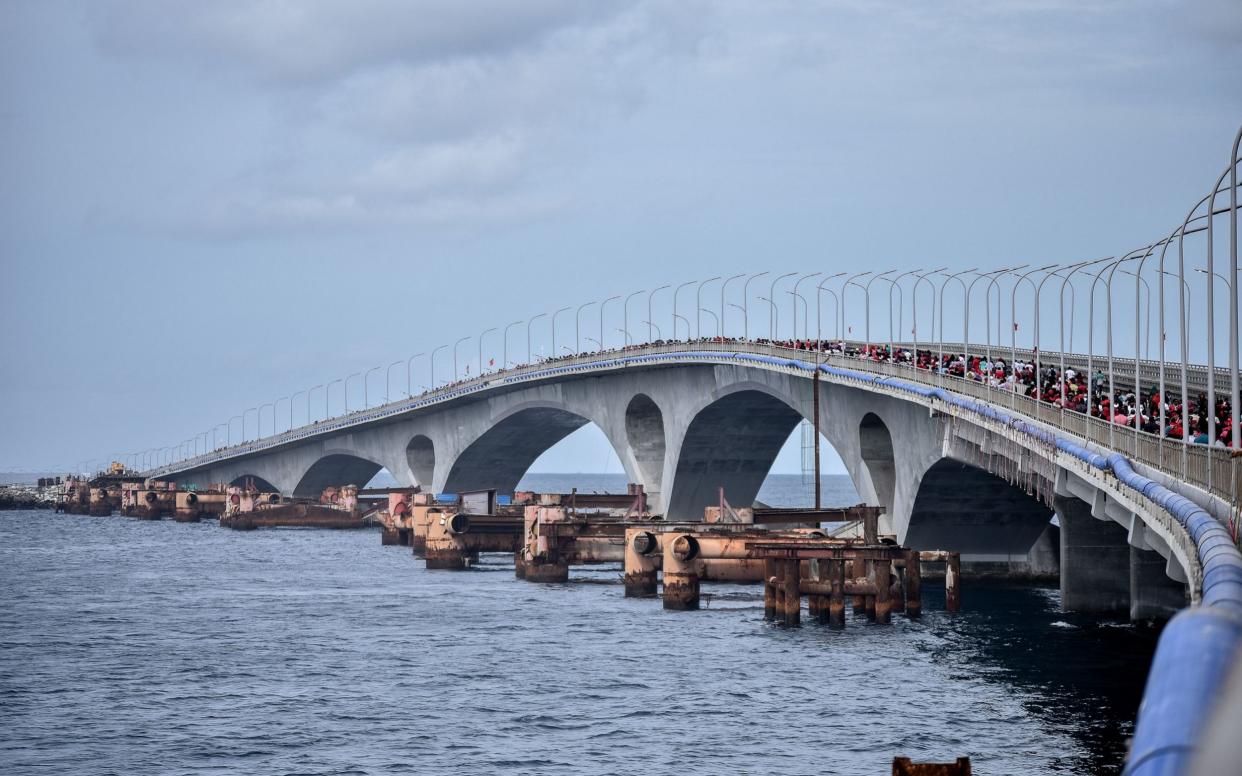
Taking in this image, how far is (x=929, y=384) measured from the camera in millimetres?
70062

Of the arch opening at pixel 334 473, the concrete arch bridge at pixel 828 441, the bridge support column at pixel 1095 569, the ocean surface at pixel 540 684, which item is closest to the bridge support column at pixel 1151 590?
the concrete arch bridge at pixel 828 441

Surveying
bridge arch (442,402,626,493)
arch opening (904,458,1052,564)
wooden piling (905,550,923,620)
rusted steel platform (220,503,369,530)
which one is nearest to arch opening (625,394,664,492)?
bridge arch (442,402,626,493)

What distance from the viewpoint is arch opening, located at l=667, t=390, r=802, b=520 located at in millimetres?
110625

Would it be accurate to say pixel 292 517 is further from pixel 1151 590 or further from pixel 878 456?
pixel 1151 590

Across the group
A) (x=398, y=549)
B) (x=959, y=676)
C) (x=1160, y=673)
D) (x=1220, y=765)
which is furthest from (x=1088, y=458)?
(x=398, y=549)

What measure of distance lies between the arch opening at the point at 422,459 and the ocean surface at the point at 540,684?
7726cm

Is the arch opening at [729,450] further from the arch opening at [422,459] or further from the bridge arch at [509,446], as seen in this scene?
the arch opening at [422,459]

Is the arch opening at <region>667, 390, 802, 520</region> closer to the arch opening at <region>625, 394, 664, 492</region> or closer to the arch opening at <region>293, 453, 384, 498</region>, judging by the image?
the arch opening at <region>625, 394, 664, 492</region>

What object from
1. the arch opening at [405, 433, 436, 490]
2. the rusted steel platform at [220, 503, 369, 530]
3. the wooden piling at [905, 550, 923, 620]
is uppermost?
the arch opening at [405, 433, 436, 490]

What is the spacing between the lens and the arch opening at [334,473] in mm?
172375

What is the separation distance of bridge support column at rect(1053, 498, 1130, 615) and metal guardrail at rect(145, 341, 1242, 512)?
6.78 meters

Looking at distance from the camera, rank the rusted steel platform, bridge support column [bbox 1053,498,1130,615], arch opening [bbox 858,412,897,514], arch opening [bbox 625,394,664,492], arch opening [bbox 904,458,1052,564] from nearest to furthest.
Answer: bridge support column [bbox 1053,498,1130,615] → arch opening [bbox 904,458,1052,564] → arch opening [bbox 858,412,897,514] → arch opening [bbox 625,394,664,492] → the rusted steel platform

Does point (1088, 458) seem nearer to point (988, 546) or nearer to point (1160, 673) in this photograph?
point (1160, 673)

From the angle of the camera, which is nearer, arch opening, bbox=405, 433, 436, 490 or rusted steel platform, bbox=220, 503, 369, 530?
rusted steel platform, bbox=220, 503, 369, 530
